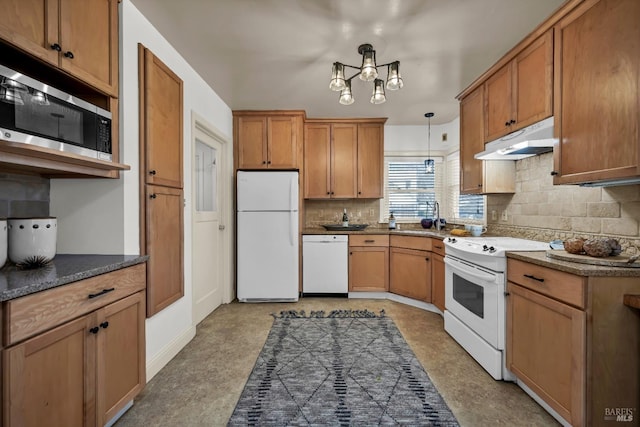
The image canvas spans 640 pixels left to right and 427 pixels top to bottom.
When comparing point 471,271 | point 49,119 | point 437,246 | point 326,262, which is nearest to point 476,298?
point 471,271

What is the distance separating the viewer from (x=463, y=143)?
3.09 meters

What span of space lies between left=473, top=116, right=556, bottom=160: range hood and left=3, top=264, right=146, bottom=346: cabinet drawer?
2.66 m

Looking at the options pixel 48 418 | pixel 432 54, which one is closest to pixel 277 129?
pixel 432 54

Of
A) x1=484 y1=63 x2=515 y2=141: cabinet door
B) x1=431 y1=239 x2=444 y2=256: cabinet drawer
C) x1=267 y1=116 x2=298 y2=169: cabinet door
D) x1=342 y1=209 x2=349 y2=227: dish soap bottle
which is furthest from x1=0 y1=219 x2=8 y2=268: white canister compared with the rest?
x1=342 y1=209 x2=349 y2=227: dish soap bottle

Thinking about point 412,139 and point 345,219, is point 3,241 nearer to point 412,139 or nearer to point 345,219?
point 345,219

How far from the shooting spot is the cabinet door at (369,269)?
3852mm

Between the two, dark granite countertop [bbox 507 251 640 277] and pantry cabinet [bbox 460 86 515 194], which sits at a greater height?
pantry cabinet [bbox 460 86 515 194]

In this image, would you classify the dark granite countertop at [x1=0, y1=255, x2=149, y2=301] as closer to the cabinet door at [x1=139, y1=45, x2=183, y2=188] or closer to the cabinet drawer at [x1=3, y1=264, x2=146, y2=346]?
the cabinet drawer at [x1=3, y1=264, x2=146, y2=346]

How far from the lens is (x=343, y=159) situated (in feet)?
13.8

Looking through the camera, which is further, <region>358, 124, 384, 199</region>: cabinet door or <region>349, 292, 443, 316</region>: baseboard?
<region>358, 124, 384, 199</region>: cabinet door

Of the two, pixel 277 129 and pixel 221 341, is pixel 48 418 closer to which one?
pixel 221 341

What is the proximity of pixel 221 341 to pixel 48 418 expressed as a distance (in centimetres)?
156

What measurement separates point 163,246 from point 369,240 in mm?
2492

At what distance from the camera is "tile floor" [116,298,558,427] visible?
5.47ft
